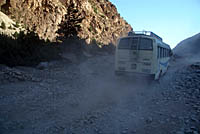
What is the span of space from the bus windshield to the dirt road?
5.84 ft

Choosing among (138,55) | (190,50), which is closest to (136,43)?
(138,55)

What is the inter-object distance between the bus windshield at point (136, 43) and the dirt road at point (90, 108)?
178 cm

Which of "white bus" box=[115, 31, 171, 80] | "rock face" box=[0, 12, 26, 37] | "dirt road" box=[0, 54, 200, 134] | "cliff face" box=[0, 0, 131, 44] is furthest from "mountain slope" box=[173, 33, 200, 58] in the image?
"rock face" box=[0, 12, 26, 37]

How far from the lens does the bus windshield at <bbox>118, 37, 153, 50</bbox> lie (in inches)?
324

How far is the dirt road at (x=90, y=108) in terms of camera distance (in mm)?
4070

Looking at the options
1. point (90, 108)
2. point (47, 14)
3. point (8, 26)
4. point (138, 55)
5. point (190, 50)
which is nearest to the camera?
point (90, 108)

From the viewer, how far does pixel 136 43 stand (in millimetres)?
8500

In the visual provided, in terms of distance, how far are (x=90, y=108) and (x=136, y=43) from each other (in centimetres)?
485

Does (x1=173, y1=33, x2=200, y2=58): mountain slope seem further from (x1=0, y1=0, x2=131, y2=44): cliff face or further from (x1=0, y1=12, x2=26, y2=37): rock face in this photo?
(x1=0, y1=12, x2=26, y2=37): rock face

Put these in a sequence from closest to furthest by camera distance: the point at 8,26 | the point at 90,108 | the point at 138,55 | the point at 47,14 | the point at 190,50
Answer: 1. the point at 90,108
2. the point at 138,55
3. the point at 8,26
4. the point at 47,14
5. the point at 190,50

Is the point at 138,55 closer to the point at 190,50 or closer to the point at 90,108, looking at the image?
the point at 90,108

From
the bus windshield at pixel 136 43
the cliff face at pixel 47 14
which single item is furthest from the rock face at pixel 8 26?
the bus windshield at pixel 136 43

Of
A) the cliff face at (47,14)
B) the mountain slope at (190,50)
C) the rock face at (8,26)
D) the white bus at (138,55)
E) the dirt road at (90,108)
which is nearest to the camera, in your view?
the dirt road at (90,108)

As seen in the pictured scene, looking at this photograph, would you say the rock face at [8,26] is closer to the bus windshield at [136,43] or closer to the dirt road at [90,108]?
the dirt road at [90,108]
